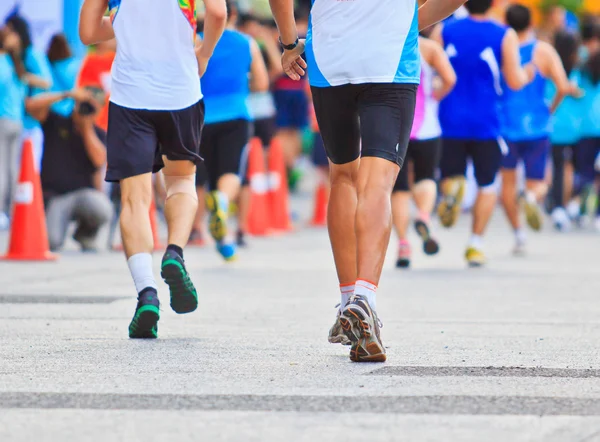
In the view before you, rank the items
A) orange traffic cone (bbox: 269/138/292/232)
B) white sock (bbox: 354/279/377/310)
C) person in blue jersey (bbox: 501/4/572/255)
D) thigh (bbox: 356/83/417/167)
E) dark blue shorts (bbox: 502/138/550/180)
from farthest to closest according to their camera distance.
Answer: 1. orange traffic cone (bbox: 269/138/292/232)
2. dark blue shorts (bbox: 502/138/550/180)
3. person in blue jersey (bbox: 501/4/572/255)
4. thigh (bbox: 356/83/417/167)
5. white sock (bbox: 354/279/377/310)

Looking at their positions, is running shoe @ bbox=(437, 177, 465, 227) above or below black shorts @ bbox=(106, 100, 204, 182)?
below

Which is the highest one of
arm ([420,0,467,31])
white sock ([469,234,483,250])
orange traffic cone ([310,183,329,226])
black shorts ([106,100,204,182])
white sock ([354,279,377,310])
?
arm ([420,0,467,31])

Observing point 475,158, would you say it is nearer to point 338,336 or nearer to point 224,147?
point 224,147

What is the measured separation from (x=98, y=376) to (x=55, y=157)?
7.31 meters

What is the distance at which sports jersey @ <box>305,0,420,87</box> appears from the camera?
5.43m

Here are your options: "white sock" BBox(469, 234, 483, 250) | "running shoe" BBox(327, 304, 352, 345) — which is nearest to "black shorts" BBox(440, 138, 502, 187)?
"white sock" BBox(469, 234, 483, 250)

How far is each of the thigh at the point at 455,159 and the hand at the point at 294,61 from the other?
5460 millimetres

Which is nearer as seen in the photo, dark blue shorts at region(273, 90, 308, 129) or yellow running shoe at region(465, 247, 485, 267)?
yellow running shoe at region(465, 247, 485, 267)

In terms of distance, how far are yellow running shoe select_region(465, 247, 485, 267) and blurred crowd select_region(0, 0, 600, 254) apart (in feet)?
9.75

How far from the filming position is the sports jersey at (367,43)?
5.43 metres

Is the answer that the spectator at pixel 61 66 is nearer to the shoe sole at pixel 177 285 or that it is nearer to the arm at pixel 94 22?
the arm at pixel 94 22

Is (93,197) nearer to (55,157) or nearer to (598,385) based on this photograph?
(55,157)

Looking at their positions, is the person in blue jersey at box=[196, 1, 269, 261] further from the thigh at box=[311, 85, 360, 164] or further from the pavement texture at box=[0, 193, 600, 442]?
the thigh at box=[311, 85, 360, 164]

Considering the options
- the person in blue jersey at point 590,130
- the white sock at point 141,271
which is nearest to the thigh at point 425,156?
the white sock at point 141,271
